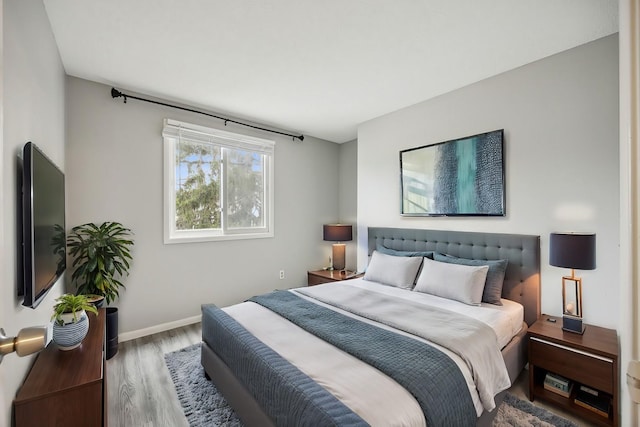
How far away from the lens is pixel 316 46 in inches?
89.2

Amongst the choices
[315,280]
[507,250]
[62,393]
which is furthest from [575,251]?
[62,393]

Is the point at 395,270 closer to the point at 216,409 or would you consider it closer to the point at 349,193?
the point at 216,409

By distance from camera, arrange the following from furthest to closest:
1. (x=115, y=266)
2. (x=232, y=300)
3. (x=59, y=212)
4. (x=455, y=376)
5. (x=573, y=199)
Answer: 1. (x=232, y=300)
2. (x=115, y=266)
3. (x=573, y=199)
4. (x=59, y=212)
5. (x=455, y=376)

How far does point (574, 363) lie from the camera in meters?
1.94

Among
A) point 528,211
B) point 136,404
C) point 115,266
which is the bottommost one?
point 136,404

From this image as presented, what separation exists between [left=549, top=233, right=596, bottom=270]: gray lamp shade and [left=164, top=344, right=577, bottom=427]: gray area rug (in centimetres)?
99

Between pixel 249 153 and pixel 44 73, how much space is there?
228cm

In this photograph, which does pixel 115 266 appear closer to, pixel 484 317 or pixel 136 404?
pixel 136 404

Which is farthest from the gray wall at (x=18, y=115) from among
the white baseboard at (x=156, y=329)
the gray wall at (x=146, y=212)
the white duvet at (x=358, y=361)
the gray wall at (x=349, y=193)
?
the gray wall at (x=349, y=193)

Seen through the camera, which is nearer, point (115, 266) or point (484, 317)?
point (484, 317)

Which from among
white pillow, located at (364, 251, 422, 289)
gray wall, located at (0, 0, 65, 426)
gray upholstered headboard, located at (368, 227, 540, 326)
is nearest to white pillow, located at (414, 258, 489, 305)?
white pillow, located at (364, 251, 422, 289)

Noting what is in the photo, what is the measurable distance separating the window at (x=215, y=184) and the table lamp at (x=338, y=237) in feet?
2.70

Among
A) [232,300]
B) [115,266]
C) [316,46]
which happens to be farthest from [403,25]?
Answer: [232,300]

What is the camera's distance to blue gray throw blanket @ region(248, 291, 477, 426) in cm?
135
